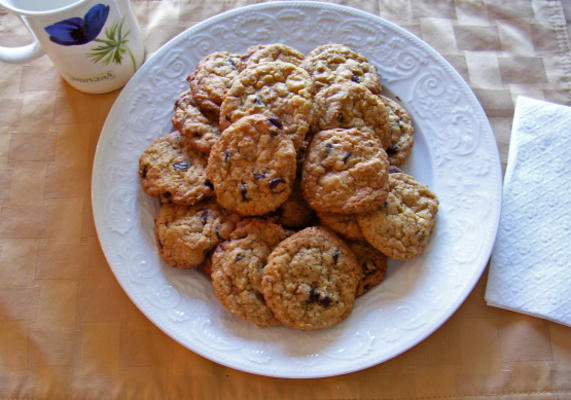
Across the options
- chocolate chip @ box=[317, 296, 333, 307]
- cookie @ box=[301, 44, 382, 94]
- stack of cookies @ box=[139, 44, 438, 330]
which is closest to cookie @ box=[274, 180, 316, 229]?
stack of cookies @ box=[139, 44, 438, 330]

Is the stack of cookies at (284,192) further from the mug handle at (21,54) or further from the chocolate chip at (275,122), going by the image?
the mug handle at (21,54)

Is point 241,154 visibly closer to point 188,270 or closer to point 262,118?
point 262,118

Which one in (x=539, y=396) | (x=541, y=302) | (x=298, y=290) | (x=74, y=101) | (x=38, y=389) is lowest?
(x=539, y=396)

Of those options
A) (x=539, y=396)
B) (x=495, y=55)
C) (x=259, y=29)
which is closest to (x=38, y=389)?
(x=259, y=29)

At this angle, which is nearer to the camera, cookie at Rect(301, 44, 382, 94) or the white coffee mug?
the white coffee mug

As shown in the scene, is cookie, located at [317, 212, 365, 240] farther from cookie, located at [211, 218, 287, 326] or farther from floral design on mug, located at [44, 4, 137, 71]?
floral design on mug, located at [44, 4, 137, 71]

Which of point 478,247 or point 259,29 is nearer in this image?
point 478,247
